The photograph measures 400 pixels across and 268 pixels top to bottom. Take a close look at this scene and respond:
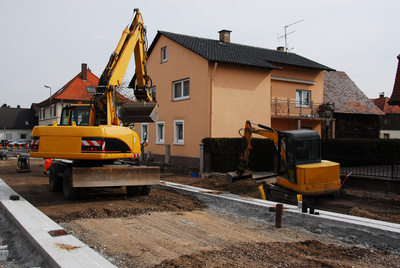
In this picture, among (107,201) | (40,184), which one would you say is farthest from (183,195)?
(40,184)

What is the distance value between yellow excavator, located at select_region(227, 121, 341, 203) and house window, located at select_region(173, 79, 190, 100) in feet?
30.8

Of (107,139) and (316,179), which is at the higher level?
(107,139)

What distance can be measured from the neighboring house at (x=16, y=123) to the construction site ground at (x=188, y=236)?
65.3m

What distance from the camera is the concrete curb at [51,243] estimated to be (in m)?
4.34

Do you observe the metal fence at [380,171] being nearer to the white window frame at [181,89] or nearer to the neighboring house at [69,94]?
the white window frame at [181,89]

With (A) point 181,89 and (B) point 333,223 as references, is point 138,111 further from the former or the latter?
(A) point 181,89

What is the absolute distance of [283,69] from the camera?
71.3ft

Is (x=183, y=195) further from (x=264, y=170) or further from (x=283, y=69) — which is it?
(x=283, y=69)

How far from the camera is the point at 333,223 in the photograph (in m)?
6.75

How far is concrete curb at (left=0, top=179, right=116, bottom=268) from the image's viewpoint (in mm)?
4340

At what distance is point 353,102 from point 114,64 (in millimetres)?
21336

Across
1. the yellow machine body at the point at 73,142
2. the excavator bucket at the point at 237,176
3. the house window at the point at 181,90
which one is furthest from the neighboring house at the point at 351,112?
the yellow machine body at the point at 73,142

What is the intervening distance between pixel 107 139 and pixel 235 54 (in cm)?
1304

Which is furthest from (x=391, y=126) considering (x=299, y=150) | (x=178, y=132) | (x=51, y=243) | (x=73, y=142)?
(x=51, y=243)
